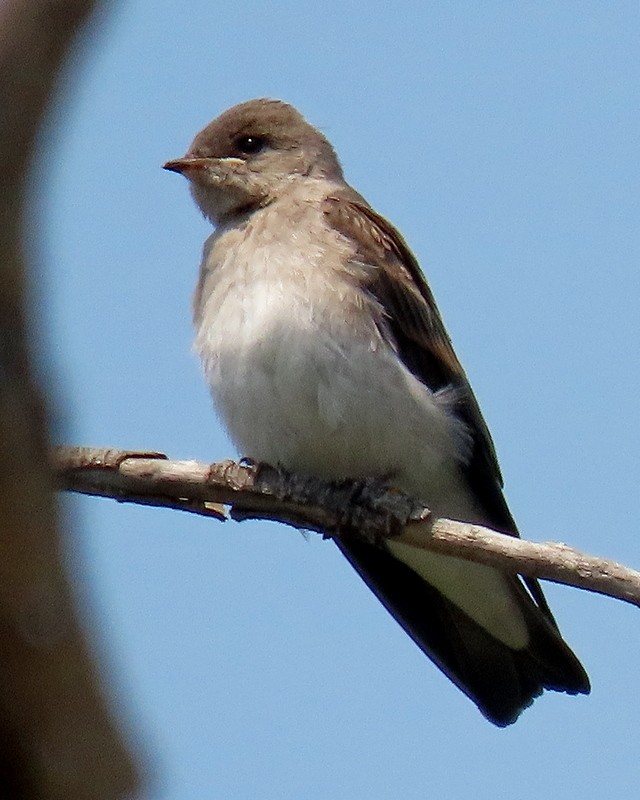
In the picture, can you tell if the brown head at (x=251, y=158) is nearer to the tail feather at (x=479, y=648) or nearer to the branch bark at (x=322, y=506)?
the branch bark at (x=322, y=506)

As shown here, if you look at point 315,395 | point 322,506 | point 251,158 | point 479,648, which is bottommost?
point 479,648

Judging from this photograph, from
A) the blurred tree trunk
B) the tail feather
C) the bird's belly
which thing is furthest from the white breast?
the blurred tree trunk

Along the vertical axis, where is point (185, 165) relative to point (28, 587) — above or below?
above

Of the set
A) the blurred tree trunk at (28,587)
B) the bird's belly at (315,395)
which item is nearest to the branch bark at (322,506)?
the bird's belly at (315,395)

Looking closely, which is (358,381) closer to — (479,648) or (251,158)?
(479,648)

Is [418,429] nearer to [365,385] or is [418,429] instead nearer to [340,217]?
[365,385]

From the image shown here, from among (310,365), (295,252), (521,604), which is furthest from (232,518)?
(521,604)

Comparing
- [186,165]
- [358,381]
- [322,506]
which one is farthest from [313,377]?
[186,165]
